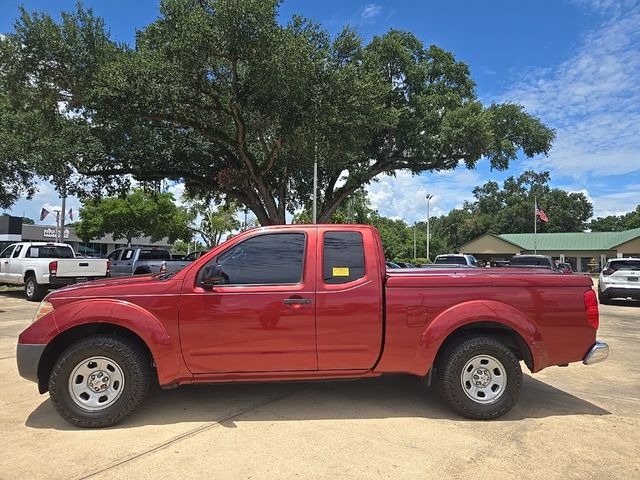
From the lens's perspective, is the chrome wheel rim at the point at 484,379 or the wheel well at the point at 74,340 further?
the chrome wheel rim at the point at 484,379

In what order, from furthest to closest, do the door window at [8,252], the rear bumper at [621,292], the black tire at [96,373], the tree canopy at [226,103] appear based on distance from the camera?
the door window at [8,252]
the rear bumper at [621,292]
the tree canopy at [226,103]
the black tire at [96,373]

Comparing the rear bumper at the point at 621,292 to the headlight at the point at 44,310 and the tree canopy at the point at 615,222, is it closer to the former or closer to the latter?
the headlight at the point at 44,310

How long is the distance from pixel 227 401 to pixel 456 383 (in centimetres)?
240

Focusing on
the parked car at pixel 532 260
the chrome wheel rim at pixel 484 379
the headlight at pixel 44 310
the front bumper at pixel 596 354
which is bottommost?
the chrome wheel rim at pixel 484 379

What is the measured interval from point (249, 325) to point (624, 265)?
1716 cm

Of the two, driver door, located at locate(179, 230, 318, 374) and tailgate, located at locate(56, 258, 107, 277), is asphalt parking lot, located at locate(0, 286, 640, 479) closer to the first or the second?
driver door, located at locate(179, 230, 318, 374)

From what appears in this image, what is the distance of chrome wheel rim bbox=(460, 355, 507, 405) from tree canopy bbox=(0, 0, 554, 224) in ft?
40.8

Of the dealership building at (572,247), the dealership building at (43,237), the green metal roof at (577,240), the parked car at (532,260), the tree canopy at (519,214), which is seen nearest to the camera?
the parked car at (532,260)

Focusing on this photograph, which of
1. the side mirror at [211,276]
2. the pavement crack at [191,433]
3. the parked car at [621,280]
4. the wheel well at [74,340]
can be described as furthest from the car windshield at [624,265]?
the wheel well at [74,340]

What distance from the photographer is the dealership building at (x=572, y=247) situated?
63.1 m

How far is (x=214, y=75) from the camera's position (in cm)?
1641

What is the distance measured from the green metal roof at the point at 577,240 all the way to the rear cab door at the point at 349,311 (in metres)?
68.1

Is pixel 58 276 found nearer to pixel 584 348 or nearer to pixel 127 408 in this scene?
pixel 127 408

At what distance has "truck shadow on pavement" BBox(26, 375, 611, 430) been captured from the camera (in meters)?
4.95
